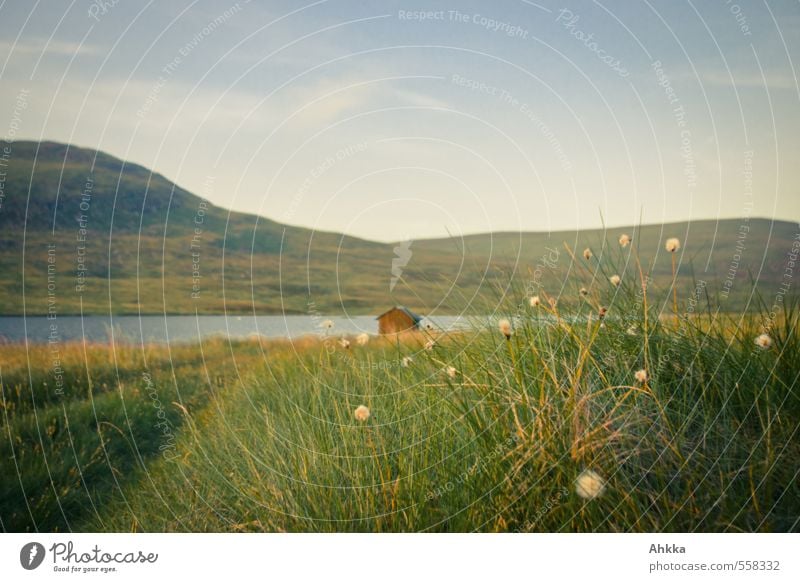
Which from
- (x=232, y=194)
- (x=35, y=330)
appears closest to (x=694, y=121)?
(x=232, y=194)

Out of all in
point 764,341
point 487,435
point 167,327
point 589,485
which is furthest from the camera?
point 167,327

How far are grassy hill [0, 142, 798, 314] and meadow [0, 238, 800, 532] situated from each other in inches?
5.7

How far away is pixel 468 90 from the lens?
12.1 ft

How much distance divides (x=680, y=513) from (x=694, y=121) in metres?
2.25

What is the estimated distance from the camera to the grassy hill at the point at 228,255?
3.40 m

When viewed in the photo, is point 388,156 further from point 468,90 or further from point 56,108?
point 56,108

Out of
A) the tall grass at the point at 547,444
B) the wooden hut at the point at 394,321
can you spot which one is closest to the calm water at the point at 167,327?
the wooden hut at the point at 394,321

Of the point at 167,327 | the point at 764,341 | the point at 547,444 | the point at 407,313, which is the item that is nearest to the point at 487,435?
the point at 547,444

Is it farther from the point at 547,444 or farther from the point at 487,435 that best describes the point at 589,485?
the point at 487,435

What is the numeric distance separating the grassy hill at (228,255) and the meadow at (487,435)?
0.48 feet

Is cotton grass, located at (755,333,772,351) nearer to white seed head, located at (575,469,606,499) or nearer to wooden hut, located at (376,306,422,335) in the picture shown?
white seed head, located at (575,469,606,499)

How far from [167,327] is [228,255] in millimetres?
612

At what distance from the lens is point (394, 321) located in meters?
3.74
